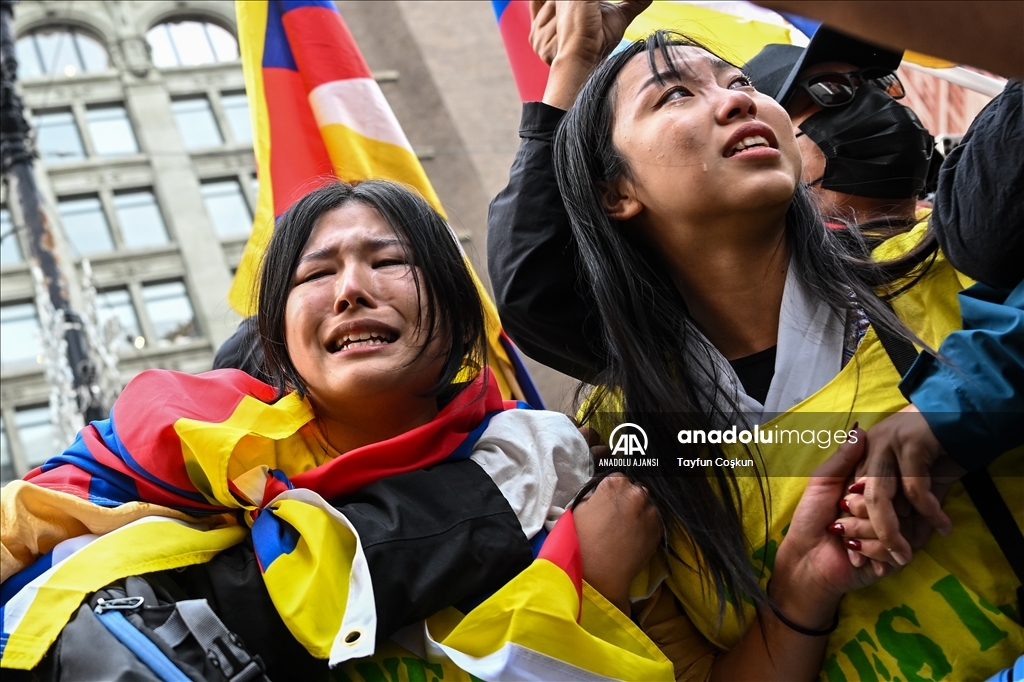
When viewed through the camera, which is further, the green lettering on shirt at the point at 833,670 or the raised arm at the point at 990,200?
the green lettering on shirt at the point at 833,670

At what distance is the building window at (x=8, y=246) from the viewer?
48.2 ft

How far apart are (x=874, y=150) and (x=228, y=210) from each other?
48.2 feet

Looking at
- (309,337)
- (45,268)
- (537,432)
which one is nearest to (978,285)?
(537,432)

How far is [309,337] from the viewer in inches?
59.7

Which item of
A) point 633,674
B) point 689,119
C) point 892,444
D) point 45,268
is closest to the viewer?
point 892,444

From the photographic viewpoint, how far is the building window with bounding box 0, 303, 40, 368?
1430 centimetres

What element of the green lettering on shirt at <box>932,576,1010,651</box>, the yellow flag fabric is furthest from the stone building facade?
the green lettering on shirt at <box>932,576,1010,651</box>

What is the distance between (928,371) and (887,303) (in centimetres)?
21

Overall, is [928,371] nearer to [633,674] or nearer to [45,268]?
[633,674]

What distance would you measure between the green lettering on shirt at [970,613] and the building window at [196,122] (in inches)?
618

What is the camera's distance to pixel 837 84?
1.89 m

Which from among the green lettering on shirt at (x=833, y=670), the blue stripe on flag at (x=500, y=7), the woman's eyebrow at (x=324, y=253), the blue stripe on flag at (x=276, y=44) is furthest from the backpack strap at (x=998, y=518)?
the blue stripe on flag at (x=276, y=44)

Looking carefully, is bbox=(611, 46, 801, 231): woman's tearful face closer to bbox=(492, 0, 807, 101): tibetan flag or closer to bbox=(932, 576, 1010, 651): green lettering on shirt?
bbox=(932, 576, 1010, 651): green lettering on shirt

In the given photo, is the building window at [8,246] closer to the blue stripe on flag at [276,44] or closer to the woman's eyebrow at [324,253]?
the blue stripe on flag at [276,44]
